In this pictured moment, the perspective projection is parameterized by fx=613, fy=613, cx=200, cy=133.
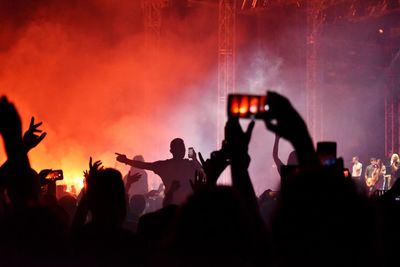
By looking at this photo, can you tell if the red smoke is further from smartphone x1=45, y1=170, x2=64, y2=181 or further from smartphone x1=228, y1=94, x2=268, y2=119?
smartphone x1=228, y1=94, x2=268, y2=119

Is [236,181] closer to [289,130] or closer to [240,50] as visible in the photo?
[289,130]

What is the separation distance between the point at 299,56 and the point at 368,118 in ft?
11.5

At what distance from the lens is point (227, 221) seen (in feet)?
5.93

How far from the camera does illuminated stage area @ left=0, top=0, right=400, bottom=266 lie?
42.3 feet

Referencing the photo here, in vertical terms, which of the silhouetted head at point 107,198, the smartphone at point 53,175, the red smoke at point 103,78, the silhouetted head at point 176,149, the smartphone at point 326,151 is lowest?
the silhouetted head at point 107,198

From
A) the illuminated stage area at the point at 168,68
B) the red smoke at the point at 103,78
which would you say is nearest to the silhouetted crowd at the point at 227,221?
the illuminated stage area at the point at 168,68

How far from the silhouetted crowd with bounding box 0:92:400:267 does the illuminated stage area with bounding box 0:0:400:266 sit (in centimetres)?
740

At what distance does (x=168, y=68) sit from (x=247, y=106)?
12.6 meters

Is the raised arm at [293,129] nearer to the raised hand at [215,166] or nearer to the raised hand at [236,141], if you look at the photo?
the raised hand at [236,141]

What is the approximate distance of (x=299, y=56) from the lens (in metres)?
16.4

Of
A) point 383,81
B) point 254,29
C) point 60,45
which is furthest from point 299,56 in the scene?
point 60,45

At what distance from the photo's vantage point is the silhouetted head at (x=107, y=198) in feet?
8.26

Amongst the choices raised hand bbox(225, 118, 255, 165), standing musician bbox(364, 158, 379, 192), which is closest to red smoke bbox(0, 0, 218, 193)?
standing musician bbox(364, 158, 379, 192)

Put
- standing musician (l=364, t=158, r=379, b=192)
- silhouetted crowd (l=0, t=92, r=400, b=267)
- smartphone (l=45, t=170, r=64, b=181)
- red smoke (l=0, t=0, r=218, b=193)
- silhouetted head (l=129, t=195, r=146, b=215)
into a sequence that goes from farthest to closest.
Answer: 1. standing musician (l=364, t=158, r=379, b=192)
2. red smoke (l=0, t=0, r=218, b=193)
3. silhouetted head (l=129, t=195, r=146, b=215)
4. smartphone (l=45, t=170, r=64, b=181)
5. silhouetted crowd (l=0, t=92, r=400, b=267)
